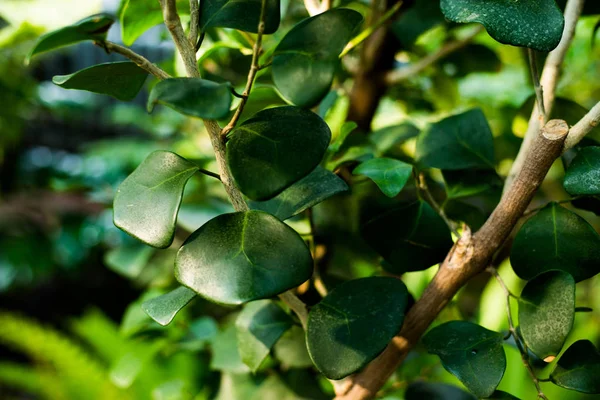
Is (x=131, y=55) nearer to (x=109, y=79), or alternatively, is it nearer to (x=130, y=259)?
(x=109, y=79)

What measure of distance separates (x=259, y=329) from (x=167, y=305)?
0.39 ft

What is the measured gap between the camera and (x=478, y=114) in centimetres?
44

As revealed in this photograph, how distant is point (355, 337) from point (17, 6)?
174 cm

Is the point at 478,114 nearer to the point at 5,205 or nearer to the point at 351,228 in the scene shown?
the point at 351,228

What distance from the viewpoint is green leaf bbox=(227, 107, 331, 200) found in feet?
0.86

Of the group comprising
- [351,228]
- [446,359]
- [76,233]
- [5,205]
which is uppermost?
[446,359]

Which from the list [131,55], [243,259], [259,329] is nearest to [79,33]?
[131,55]

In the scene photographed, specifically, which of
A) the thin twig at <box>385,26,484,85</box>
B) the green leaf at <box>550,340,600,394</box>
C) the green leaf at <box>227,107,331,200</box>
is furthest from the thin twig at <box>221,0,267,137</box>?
the thin twig at <box>385,26,484,85</box>

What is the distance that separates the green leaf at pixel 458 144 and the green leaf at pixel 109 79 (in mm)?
223

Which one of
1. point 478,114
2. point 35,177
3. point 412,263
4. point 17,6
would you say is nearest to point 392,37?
point 478,114

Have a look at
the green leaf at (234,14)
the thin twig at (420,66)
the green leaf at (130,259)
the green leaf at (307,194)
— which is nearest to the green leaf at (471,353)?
the green leaf at (307,194)

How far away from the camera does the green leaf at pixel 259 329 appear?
1.35ft

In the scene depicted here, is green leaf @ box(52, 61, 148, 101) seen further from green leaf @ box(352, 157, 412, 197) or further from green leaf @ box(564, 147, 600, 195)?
green leaf @ box(564, 147, 600, 195)

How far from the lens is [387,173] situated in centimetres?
35
